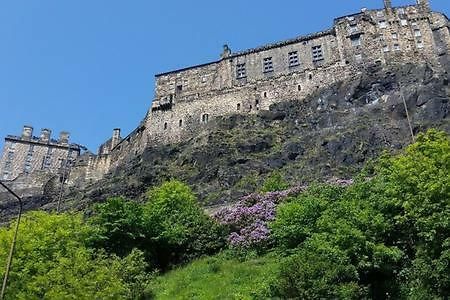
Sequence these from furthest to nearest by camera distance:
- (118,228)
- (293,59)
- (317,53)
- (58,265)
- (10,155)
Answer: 1. (10,155)
2. (293,59)
3. (317,53)
4. (118,228)
5. (58,265)

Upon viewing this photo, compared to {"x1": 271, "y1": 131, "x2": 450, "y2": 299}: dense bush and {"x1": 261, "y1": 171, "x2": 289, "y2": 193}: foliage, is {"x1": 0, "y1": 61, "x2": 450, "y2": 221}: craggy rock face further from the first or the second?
{"x1": 271, "y1": 131, "x2": 450, "y2": 299}: dense bush

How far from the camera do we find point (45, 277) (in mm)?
23562

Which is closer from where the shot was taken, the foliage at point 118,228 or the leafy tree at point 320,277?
the leafy tree at point 320,277

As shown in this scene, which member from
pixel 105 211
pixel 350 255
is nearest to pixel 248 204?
pixel 105 211

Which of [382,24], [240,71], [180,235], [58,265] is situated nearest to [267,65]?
[240,71]

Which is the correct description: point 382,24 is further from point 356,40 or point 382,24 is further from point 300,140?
point 300,140

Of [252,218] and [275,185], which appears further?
[275,185]

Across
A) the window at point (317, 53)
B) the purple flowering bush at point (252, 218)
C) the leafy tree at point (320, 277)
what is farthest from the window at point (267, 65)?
the leafy tree at point (320, 277)

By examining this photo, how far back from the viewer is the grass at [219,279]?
27.0m

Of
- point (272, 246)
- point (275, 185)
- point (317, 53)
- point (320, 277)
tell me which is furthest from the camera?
point (317, 53)

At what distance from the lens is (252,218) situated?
3666cm

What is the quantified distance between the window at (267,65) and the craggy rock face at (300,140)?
6.47m

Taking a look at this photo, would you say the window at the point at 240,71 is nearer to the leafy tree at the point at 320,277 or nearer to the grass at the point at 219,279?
the grass at the point at 219,279

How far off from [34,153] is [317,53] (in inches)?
2114
